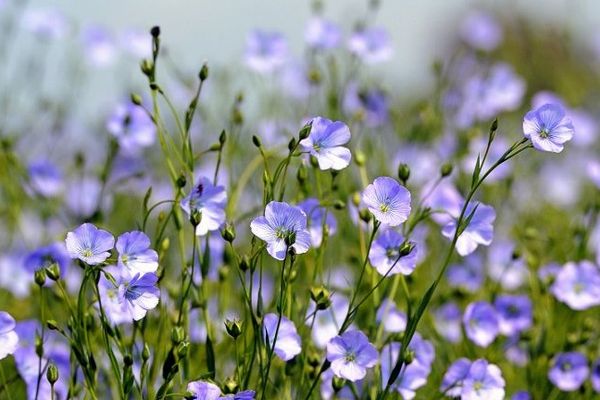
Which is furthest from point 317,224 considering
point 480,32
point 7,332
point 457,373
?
point 480,32

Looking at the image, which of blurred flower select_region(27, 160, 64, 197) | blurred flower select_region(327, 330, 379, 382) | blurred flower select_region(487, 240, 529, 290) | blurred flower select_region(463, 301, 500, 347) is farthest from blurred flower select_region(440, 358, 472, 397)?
blurred flower select_region(27, 160, 64, 197)

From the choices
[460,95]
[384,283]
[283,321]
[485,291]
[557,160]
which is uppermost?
[557,160]

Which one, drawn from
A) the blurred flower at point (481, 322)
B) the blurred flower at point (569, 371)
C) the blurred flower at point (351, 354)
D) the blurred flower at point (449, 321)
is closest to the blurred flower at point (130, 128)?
the blurred flower at point (449, 321)

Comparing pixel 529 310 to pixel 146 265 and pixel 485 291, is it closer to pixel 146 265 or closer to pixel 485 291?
pixel 485 291

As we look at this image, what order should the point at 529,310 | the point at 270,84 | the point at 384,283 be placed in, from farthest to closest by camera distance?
the point at 270,84
the point at 529,310
the point at 384,283

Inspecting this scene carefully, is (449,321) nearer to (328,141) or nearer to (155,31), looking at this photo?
(328,141)

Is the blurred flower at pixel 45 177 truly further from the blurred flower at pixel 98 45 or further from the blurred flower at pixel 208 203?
the blurred flower at pixel 208 203

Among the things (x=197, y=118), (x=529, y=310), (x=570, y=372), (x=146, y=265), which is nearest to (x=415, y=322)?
(x=146, y=265)
